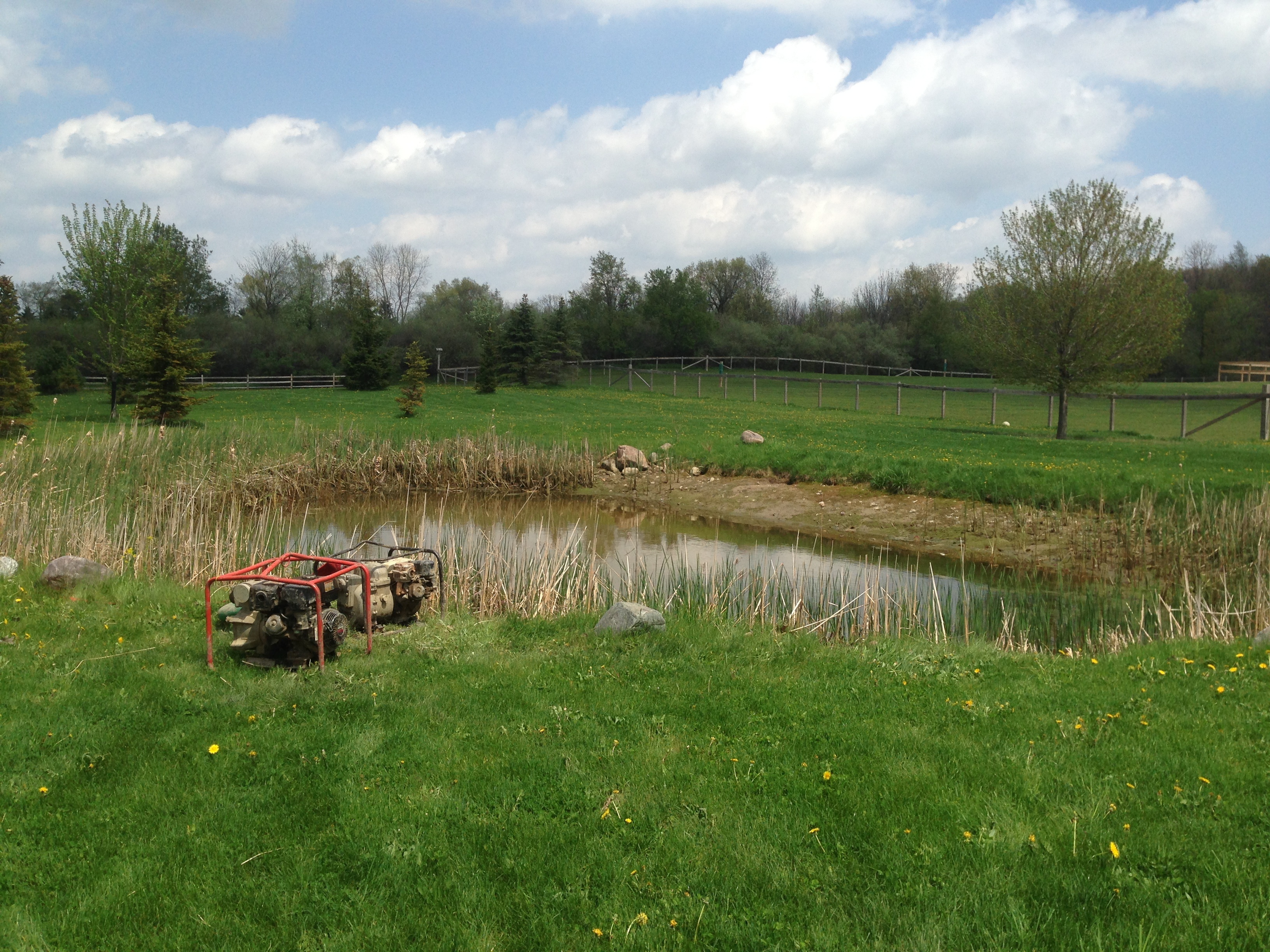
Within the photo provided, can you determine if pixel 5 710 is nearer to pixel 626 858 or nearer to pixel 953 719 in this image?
pixel 626 858

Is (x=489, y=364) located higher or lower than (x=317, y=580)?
higher

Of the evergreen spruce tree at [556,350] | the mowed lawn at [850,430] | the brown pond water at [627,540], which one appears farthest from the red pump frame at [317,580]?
the evergreen spruce tree at [556,350]

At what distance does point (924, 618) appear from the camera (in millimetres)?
10336

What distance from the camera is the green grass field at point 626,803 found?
3.58 m

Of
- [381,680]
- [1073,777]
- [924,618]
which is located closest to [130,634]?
[381,680]

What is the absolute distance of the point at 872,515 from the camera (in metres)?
18.0

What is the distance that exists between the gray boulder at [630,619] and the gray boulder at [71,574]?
515 cm

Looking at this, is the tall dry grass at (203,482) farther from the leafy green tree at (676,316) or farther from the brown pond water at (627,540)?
the leafy green tree at (676,316)

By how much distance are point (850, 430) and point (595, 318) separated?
1678 inches

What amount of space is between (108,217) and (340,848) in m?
35.3

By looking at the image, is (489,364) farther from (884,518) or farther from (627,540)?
(884,518)

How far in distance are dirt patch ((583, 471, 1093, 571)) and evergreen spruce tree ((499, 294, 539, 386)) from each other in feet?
91.9

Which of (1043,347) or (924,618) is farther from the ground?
(1043,347)

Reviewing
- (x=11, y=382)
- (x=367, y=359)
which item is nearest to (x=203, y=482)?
(x=11, y=382)
